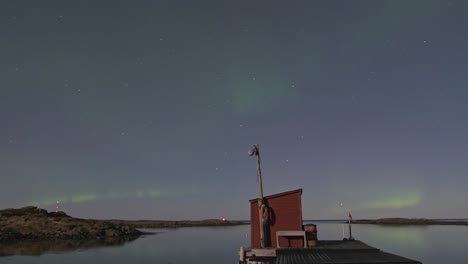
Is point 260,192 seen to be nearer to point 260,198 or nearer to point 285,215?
point 260,198

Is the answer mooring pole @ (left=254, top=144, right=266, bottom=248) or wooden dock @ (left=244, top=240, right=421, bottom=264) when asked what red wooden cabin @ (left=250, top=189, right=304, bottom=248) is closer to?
Result: mooring pole @ (left=254, top=144, right=266, bottom=248)

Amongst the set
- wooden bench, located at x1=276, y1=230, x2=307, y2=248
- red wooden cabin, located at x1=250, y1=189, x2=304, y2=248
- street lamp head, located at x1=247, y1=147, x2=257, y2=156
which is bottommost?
wooden bench, located at x1=276, y1=230, x2=307, y2=248

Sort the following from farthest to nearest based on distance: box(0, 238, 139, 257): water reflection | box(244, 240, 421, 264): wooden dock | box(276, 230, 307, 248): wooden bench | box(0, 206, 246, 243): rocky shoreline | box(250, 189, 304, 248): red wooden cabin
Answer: box(0, 206, 246, 243): rocky shoreline, box(0, 238, 139, 257): water reflection, box(250, 189, 304, 248): red wooden cabin, box(276, 230, 307, 248): wooden bench, box(244, 240, 421, 264): wooden dock

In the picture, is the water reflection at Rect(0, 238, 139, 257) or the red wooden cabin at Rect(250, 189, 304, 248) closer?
the red wooden cabin at Rect(250, 189, 304, 248)

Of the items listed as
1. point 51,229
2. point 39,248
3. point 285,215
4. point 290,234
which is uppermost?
point 285,215

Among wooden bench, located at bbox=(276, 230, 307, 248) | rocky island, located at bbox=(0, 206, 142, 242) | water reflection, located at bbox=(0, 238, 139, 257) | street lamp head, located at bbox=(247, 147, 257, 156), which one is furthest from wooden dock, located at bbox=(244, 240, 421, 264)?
rocky island, located at bbox=(0, 206, 142, 242)

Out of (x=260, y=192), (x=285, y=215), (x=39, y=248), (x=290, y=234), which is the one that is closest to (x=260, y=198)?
(x=260, y=192)

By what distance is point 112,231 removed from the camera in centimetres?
9312

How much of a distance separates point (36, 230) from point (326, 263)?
88.9m

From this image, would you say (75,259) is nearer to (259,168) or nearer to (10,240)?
(259,168)

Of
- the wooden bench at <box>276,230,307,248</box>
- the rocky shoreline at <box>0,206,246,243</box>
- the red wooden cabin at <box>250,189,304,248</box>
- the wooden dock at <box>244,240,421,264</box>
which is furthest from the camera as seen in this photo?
the rocky shoreline at <box>0,206,246,243</box>

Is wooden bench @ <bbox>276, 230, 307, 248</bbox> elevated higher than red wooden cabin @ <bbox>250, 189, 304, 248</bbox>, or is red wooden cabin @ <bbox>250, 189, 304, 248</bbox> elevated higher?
red wooden cabin @ <bbox>250, 189, 304, 248</bbox>

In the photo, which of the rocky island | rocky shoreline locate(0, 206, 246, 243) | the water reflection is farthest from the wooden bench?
the rocky island

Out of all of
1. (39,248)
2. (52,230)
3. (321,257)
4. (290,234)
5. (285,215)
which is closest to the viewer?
(321,257)
